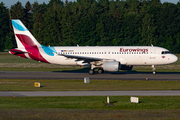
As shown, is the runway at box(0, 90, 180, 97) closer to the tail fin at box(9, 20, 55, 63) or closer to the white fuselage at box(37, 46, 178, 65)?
the white fuselage at box(37, 46, 178, 65)

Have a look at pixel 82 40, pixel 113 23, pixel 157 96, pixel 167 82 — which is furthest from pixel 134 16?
pixel 157 96

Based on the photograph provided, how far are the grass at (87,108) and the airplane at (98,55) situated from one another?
18.3m

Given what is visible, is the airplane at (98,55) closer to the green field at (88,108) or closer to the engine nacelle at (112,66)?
the engine nacelle at (112,66)

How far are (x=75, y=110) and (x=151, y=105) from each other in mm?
5563

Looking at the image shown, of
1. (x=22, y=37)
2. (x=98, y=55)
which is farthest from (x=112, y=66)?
(x=22, y=37)

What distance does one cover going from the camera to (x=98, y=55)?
42.9 meters

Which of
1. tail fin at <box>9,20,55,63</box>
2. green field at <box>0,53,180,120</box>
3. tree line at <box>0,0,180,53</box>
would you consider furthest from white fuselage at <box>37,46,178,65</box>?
tree line at <box>0,0,180,53</box>

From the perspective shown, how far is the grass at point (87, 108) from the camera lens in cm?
1644

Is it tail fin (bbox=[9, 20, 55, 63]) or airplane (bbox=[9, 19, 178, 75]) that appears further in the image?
tail fin (bbox=[9, 20, 55, 63])

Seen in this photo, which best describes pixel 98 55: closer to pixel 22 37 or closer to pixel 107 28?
pixel 22 37

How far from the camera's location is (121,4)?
173m

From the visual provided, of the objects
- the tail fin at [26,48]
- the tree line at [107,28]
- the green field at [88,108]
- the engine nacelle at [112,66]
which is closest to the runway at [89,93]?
the green field at [88,108]

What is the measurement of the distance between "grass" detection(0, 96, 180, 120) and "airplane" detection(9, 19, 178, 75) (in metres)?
18.3

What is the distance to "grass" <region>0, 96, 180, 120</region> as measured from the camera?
16438 mm
